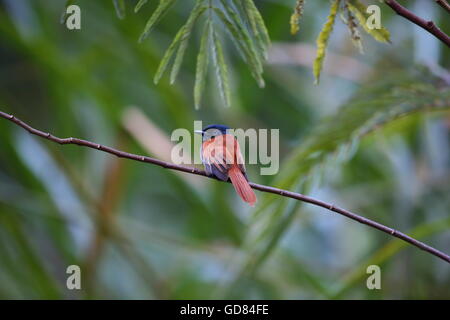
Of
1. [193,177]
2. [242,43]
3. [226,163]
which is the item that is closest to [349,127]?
[226,163]

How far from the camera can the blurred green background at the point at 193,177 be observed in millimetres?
3432

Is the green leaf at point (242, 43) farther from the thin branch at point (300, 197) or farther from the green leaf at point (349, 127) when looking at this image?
the green leaf at point (349, 127)

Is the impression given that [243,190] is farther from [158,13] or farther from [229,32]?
[158,13]

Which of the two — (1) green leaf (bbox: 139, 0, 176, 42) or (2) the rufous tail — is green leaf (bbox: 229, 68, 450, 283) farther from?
(1) green leaf (bbox: 139, 0, 176, 42)

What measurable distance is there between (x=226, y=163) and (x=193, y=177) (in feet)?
7.87

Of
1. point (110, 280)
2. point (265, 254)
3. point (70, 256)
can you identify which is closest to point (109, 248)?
point (110, 280)

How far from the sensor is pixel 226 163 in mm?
1872

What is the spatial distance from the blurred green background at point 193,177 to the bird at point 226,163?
510mm

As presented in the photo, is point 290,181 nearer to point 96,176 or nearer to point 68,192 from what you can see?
point 68,192

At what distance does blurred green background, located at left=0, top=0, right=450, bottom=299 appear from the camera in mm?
3432

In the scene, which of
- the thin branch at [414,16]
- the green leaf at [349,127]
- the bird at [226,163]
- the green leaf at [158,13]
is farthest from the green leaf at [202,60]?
the green leaf at [349,127]

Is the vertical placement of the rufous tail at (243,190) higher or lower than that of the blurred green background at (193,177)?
lower

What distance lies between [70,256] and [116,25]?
161cm
